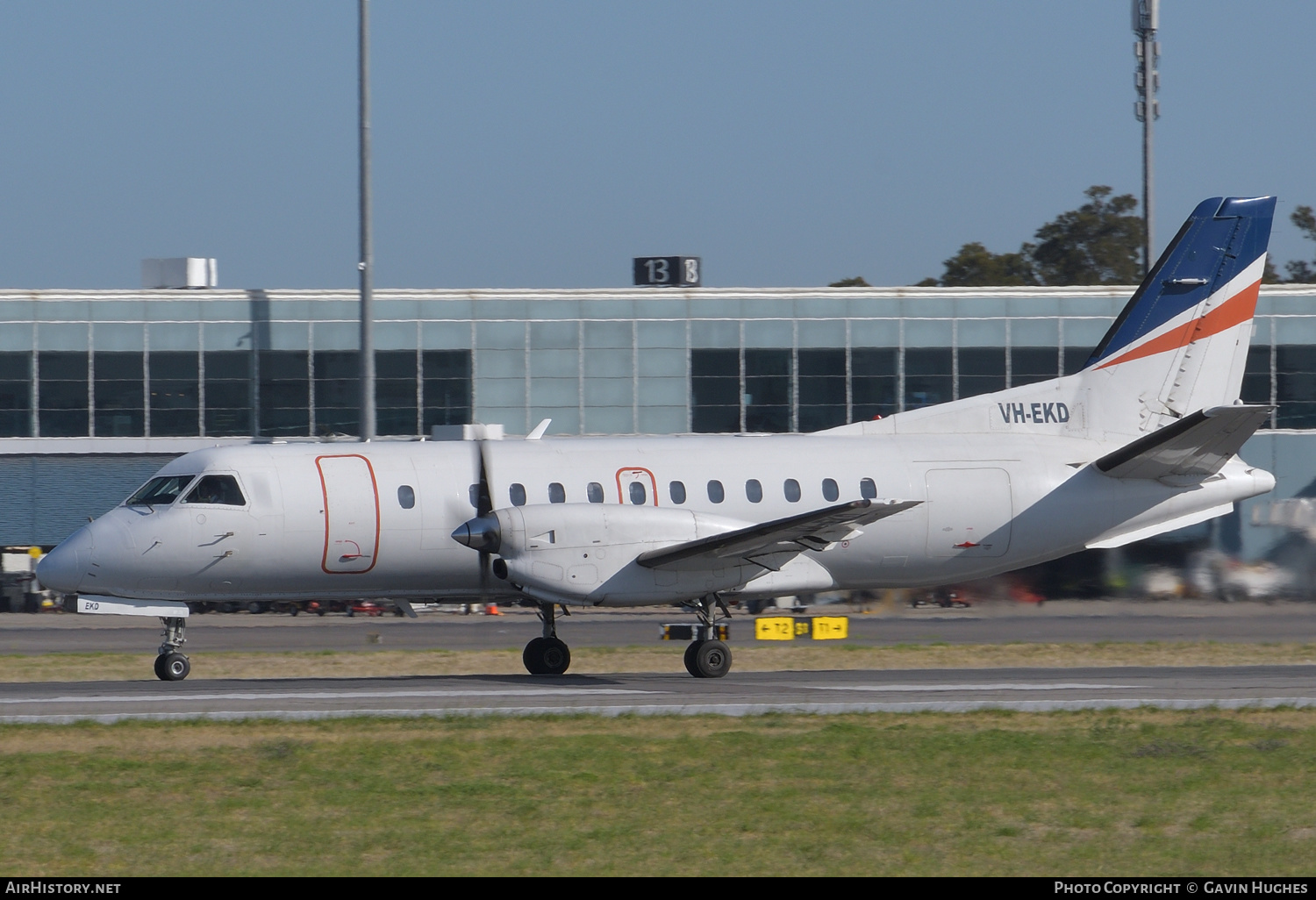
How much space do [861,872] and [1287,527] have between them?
2702 centimetres

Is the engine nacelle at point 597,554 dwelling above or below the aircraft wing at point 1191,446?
below

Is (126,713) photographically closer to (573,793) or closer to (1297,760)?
(573,793)

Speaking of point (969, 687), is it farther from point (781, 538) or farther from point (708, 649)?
point (708, 649)

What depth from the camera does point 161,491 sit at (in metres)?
19.8

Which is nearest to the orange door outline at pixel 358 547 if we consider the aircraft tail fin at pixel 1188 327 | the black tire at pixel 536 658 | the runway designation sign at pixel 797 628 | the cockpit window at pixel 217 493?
the cockpit window at pixel 217 493

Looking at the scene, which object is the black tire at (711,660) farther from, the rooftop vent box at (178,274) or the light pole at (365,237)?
the rooftop vent box at (178,274)

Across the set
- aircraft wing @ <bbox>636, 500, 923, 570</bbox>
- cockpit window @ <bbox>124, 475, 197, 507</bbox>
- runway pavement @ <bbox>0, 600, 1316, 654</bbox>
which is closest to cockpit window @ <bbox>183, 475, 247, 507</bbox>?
cockpit window @ <bbox>124, 475, 197, 507</bbox>

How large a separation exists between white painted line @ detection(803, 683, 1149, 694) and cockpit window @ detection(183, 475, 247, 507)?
26.3 ft

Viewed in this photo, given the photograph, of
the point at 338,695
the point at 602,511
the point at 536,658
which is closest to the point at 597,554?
the point at 602,511

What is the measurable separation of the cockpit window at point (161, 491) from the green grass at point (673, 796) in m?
→ 5.26

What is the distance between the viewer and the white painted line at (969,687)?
61.2ft

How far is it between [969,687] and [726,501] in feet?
14.0

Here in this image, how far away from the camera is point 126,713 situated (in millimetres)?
15922

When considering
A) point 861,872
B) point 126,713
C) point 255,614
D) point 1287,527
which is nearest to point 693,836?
point 861,872
